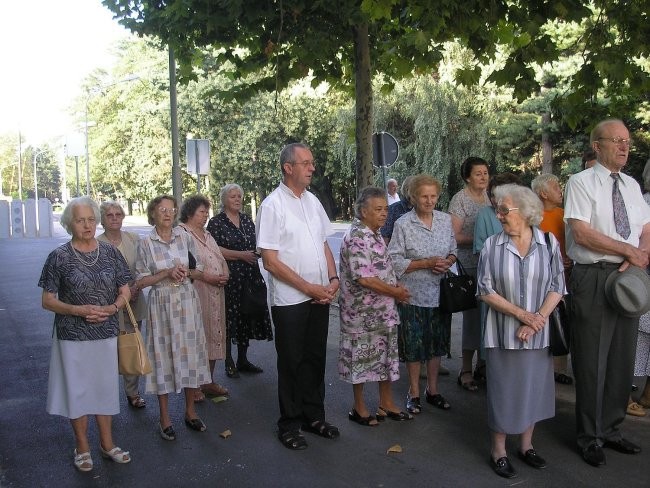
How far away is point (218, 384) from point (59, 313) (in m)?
2.41

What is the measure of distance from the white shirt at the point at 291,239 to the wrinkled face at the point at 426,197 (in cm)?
99

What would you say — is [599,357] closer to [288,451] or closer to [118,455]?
[288,451]

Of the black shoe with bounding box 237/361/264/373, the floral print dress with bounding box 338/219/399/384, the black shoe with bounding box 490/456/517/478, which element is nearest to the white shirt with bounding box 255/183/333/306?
the floral print dress with bounding box 338/219/399/384

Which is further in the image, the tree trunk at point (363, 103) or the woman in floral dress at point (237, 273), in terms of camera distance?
the tree trunk at point (363, 103)

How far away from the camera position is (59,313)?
4.70 m

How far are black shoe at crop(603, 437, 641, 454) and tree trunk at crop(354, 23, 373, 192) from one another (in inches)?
209

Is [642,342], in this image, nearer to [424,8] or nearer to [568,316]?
[568,316]

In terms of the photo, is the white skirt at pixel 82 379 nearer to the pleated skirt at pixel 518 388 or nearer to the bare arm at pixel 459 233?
the pleated skirt at pixel 518 388

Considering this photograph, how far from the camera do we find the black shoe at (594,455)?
4.56 m

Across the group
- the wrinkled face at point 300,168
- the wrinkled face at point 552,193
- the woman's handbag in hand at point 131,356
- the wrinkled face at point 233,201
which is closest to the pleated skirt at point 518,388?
the wrinkled face at point 300,168

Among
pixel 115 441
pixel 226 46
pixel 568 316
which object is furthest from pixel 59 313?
pixel 226 46

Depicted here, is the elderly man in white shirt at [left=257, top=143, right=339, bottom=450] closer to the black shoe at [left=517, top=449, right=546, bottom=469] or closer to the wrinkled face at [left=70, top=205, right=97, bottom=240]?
the wrinkled face at [left=70, top=205, right=97, bottom=240]

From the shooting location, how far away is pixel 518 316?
173 inches

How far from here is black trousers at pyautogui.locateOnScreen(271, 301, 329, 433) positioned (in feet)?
16.9
